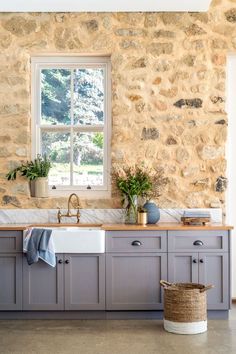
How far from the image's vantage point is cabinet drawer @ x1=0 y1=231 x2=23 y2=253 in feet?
18.9

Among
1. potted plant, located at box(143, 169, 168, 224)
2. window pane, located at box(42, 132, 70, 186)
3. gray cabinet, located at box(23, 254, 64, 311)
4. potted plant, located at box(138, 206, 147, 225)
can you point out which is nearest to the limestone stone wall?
potted plant, located at box(143, 169, 168, 224)

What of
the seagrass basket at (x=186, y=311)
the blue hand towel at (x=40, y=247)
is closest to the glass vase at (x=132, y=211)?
the blue hand towel at (x=40, y=247)

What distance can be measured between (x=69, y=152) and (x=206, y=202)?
5.31ft

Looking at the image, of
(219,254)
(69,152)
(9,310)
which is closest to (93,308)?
(9,310)

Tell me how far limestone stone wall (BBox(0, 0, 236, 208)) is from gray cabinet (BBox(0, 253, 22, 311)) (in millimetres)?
824

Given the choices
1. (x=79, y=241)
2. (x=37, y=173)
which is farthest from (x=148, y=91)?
(x=79, y=241)

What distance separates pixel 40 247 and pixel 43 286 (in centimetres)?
43

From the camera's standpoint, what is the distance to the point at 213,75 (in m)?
6.43

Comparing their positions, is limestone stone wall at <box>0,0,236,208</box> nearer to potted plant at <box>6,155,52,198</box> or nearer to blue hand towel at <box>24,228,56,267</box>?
potted plant at <box>6,155,52,198</box>

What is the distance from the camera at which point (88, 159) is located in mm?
6605

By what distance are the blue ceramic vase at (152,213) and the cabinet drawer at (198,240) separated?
406mm

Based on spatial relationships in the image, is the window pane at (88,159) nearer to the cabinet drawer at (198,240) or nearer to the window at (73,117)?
the window at (73,117)

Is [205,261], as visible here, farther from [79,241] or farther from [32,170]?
[32,170]

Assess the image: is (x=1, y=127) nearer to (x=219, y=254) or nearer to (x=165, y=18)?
(x=165, y=18)
